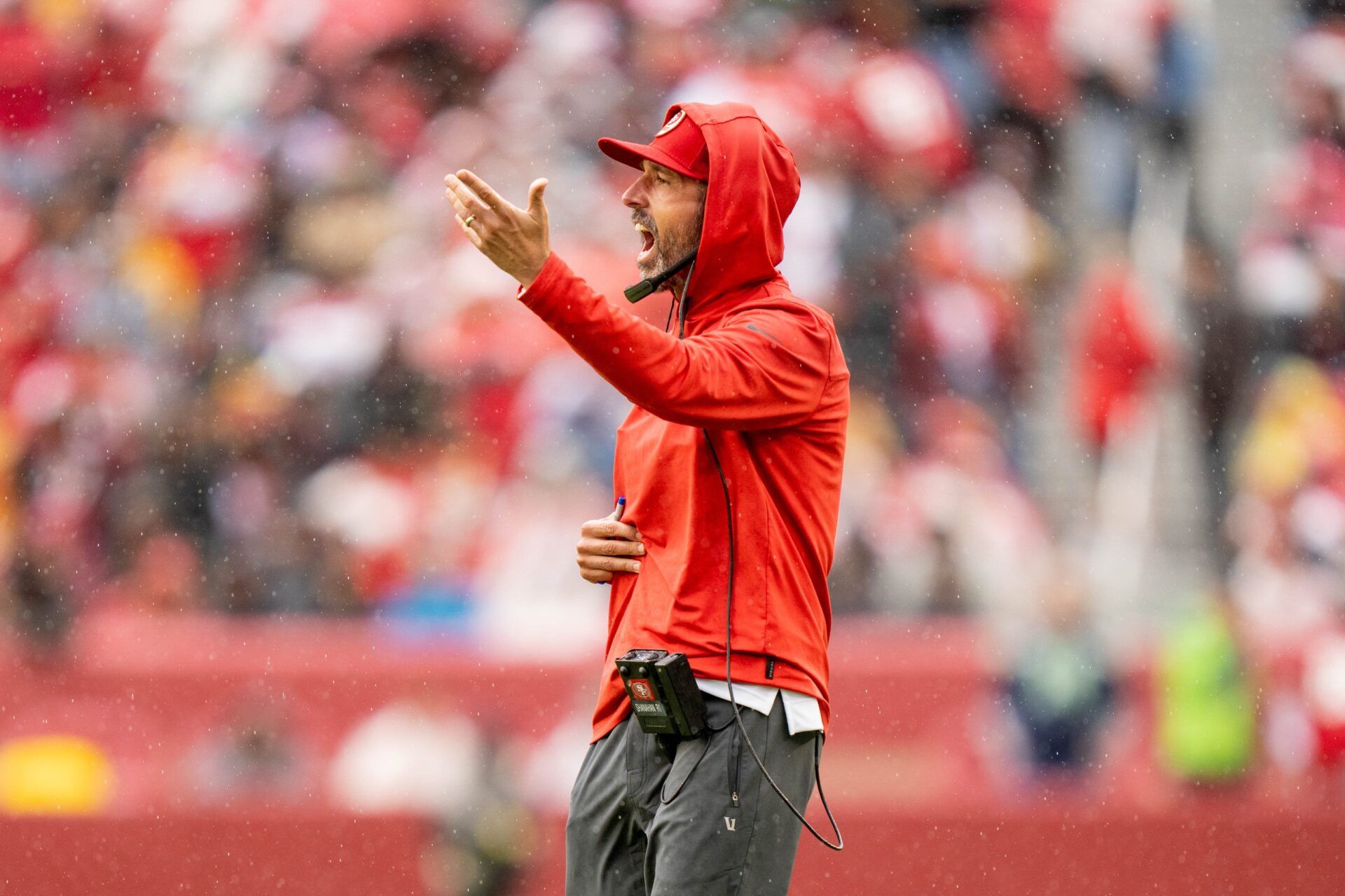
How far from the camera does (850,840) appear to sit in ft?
19.1

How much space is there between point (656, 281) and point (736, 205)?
194 mm

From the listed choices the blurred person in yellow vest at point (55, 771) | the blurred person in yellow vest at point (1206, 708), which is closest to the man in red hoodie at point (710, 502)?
the blurred person in yellow vest at point (1206, 708)

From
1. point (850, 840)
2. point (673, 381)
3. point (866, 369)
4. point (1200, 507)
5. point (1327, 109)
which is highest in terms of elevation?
point (1327, 109)

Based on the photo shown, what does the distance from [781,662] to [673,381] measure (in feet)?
1.74

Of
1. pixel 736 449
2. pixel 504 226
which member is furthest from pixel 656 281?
pixel 504 226

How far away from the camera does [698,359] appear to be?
9.07ft

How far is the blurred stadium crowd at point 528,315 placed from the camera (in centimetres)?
799

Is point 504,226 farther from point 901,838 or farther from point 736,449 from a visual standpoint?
point 901,838

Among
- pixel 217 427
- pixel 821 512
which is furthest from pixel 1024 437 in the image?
pixel 821 512

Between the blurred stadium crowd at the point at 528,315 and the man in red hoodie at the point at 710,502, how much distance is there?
453 centimetres

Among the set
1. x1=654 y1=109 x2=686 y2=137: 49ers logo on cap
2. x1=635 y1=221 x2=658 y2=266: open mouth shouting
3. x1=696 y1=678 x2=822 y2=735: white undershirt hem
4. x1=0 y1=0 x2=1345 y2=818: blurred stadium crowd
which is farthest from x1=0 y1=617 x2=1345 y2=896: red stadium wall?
x1=654 y1=109 x2=686 y2=137: 49ers logo on cap

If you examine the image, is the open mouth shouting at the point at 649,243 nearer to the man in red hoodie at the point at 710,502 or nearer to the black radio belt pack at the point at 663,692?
the man in red hoodie at the point at 710,502

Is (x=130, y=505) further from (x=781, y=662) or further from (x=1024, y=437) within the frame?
(x=781, y=662)

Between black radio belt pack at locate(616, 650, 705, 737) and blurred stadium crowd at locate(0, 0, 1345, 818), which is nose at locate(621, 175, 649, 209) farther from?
blurred stadium crowd at locate(0, 0, 1345, 818)
